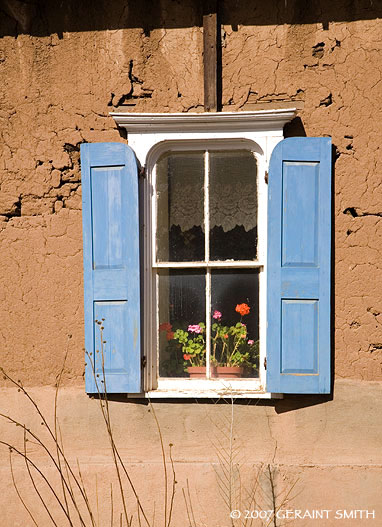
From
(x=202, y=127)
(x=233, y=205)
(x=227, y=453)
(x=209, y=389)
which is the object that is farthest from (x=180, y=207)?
(x=227, y=453)

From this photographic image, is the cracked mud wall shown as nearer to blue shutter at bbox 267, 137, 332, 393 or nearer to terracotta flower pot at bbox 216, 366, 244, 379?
blue shutter at bbox 267, 137, 332, 393

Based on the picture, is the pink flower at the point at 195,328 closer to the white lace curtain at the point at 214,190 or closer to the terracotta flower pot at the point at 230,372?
the terracotta flower pot at the point at 230,372

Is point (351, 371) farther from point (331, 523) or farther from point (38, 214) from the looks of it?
point (38, 214)

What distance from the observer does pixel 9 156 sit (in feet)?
12.0

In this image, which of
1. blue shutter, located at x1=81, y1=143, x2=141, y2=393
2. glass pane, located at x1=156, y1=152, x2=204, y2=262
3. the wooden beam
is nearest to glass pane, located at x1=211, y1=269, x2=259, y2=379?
glass pane, located at x1=156, y1=152, x2=204, y2=262

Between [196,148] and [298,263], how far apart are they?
3.41 ft

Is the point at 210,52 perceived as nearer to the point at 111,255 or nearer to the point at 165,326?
the point at 111,255

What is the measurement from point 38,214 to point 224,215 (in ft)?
4.12

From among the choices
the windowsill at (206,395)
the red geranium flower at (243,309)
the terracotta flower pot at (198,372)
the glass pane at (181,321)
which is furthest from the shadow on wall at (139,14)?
the windowsill at (206,395)

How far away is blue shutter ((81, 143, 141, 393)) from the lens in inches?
137

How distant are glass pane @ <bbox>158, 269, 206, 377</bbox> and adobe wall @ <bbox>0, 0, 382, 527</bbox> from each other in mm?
299

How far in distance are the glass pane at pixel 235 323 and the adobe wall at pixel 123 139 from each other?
0.29 meters

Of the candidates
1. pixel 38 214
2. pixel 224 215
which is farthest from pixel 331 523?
pixel 38 214

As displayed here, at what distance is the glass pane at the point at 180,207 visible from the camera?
3723mm
